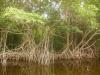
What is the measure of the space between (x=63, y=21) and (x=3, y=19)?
3.07 meters

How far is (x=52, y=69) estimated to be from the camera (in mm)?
10523

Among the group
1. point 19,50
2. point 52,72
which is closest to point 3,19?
point 19,50

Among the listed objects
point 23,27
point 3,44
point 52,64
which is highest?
point 23,27

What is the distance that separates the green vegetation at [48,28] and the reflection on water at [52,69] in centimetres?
38

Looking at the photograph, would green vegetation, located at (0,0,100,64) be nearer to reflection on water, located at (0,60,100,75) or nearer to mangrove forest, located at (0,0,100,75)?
mangrove forest, located at (0,0,100,75)

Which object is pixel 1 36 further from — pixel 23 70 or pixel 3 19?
pixel 23 70

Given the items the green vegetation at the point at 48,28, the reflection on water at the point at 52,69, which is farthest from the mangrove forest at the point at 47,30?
the reflection on water at the point at 52,69

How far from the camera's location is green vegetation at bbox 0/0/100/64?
11.1m

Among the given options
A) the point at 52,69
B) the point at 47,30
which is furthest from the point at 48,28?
the point at 52,69

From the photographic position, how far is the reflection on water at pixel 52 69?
9.72m

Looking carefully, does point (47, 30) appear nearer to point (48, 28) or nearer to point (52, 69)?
point (48, 28)

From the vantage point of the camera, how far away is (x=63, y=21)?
39.9ft

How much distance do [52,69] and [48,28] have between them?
6.58 feet

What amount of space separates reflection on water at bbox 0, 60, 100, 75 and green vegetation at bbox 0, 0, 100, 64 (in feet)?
1.25
